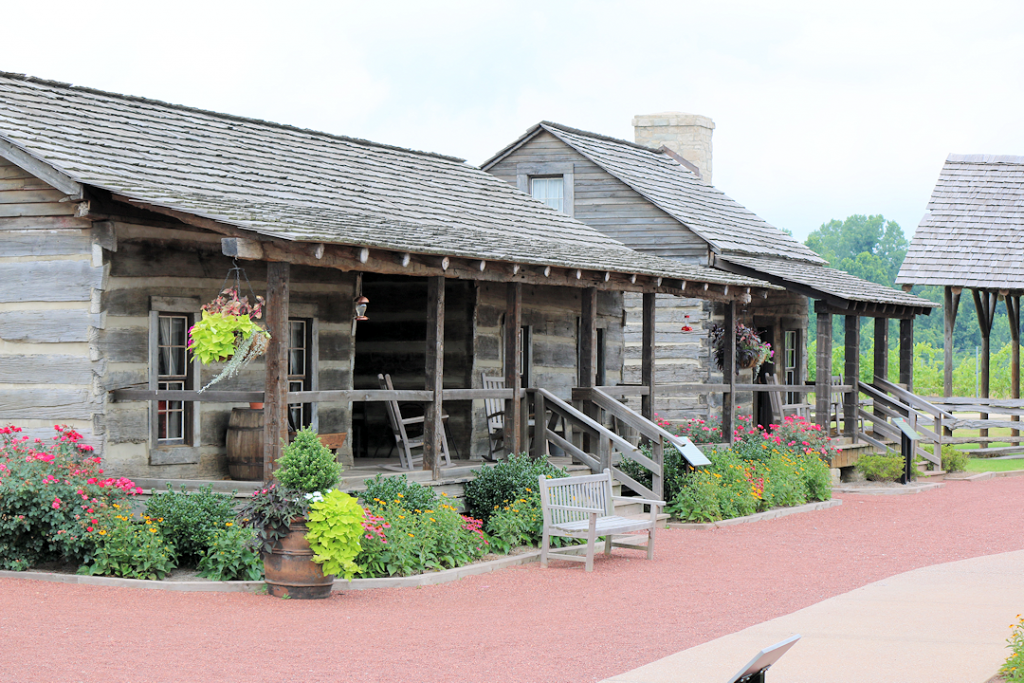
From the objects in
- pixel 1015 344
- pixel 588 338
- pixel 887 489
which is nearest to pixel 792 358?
pixel 1015 344

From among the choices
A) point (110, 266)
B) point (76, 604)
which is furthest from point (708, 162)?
point (76, 604)

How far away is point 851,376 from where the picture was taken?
2136cm

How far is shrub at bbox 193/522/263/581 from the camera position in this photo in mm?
9984

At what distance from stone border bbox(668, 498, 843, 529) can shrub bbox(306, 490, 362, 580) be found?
6.04 m

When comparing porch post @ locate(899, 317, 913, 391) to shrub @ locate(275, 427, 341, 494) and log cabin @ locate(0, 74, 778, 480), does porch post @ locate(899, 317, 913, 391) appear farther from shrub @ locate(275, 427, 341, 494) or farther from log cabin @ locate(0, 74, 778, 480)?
shrub @ locate(275, 427, 341, 494)

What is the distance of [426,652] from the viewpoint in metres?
7.67

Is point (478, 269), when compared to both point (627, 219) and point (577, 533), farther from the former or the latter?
point (627, 219)

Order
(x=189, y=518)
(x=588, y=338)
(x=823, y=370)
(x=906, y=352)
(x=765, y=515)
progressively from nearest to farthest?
1. (x=189, y=518)
2. (x=588, y=338)
3. (x=765, y=515)
4. (x=823, y=370)
5. (x=906, y=352)

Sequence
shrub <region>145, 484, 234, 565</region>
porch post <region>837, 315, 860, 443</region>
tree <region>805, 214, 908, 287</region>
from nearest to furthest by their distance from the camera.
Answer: shrub <region>145, 484, 234, 565</region> → porch post <region>837, 315, 860, 443</region> → tree <region>805, 214, 908, 287</region>

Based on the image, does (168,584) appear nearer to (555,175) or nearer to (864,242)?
(555,175)

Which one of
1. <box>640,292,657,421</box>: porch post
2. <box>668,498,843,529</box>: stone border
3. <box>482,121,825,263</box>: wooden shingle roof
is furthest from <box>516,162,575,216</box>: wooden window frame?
<box>668,498,843,529</box>: stone border

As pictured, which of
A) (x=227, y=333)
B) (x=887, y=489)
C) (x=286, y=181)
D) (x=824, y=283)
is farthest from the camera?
(x=824, y=283)

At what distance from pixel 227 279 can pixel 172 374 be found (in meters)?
1.13

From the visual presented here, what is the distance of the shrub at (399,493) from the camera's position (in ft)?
37.4
